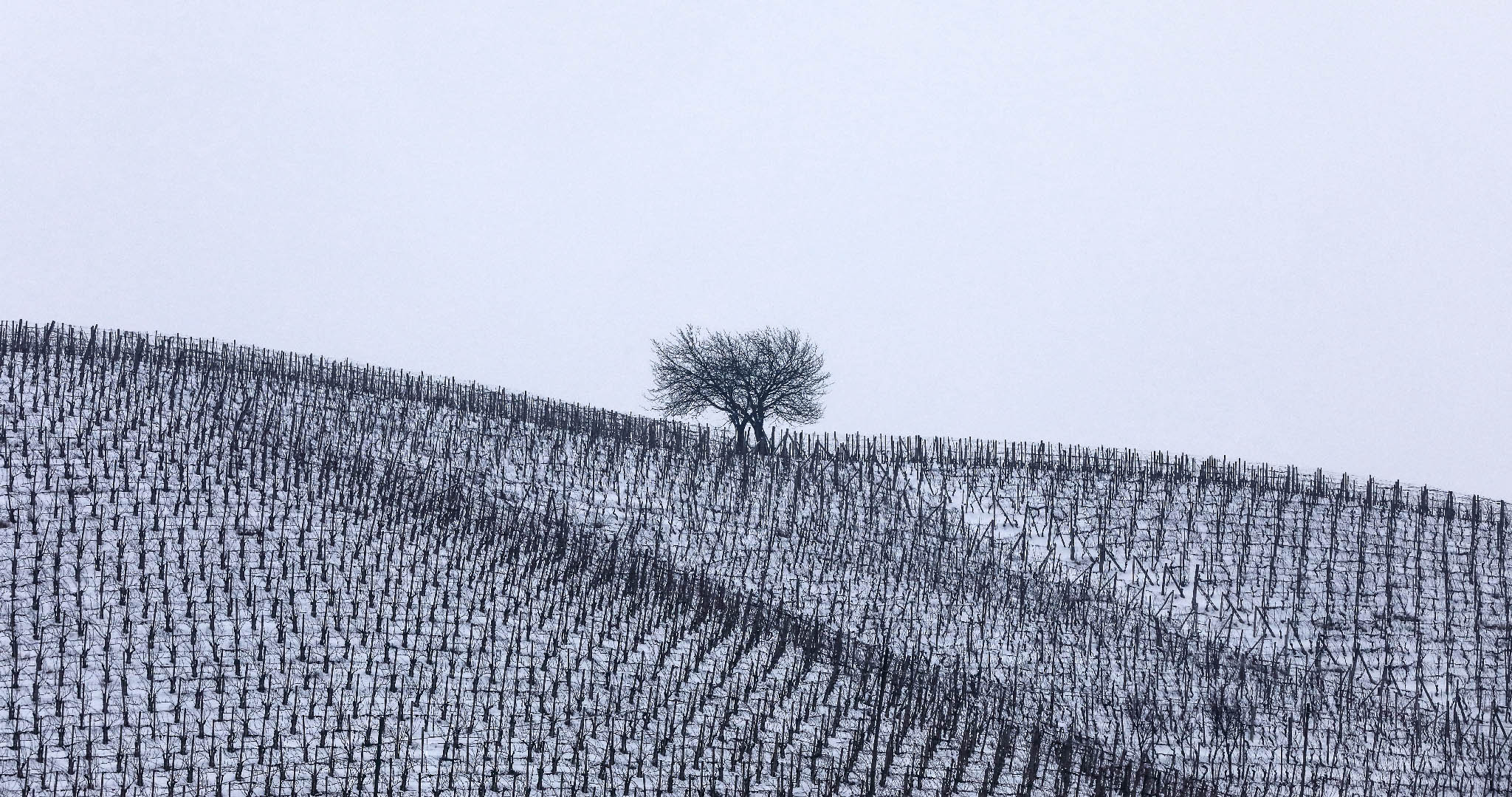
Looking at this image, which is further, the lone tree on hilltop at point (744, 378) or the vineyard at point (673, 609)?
the lone tree on hilltop at point (744, 378)

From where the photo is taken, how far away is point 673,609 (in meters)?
22.0

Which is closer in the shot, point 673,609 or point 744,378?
point 673,609

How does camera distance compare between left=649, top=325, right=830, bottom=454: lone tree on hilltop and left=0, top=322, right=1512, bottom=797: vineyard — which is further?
left=649, top=325, right=830, bottom=454: lone tree on hilltop

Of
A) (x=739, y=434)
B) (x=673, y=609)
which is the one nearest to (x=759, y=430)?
(x=739, y=434)

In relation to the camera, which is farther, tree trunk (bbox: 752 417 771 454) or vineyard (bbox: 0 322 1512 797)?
tree trunk (bbox: 752 417 771 454)

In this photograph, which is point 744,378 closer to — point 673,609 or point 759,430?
point 759,430

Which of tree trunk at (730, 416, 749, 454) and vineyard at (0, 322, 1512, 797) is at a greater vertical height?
tree trunk at (730, 416, 749, 454)

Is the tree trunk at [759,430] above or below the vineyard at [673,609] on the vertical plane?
above

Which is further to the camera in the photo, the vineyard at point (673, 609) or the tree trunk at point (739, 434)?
the tree trunk at point (739, 434)

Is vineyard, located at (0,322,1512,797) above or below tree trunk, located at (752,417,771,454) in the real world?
below

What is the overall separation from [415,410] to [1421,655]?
24743 mm

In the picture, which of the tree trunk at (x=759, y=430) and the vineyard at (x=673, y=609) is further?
the tree trunk at (x=759, y=430)

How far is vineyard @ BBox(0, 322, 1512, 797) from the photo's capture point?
16.2 meters

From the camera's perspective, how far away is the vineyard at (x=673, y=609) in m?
16.2
